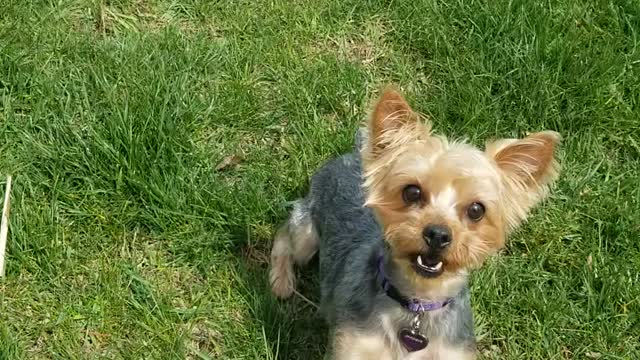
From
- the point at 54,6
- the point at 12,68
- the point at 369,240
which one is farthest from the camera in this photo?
the point at 54,6

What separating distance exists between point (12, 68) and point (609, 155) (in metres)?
4.17

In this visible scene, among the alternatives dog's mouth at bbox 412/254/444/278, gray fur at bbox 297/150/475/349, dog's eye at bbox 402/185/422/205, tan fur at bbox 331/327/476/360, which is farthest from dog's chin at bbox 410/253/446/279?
tan fur at bbox 331/327/476/360

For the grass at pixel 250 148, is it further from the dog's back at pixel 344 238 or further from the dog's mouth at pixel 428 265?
the dog's mouth at pixel 428 265

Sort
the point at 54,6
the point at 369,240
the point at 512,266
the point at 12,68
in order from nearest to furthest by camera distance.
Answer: the point at 369,240 → the point at 512,266 → the point at 12,68 → the point at 54,6

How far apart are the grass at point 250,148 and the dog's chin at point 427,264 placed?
1.40 meters

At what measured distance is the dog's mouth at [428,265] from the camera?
423 cm

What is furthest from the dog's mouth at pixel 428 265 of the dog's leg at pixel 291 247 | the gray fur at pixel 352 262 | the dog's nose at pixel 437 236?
the dog's leg at pixel 291 247

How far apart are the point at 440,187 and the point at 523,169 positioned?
44 cm

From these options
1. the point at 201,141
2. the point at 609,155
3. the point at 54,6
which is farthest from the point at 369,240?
the point at 54,6

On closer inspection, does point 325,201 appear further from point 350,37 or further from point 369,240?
point 350,37

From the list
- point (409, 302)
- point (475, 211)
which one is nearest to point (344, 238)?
point (409, 302)

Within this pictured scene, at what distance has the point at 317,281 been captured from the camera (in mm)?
5984

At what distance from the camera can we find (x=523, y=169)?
441 centimetres

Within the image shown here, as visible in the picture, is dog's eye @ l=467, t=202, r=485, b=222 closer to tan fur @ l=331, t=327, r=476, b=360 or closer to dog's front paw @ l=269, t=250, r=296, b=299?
tan fur @ l=331, t=327, r=476, b=360
